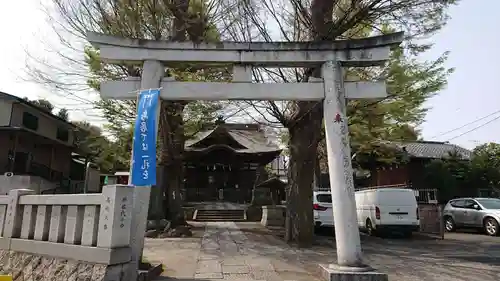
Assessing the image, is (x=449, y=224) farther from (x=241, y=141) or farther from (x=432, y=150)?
(x=241, y=141)

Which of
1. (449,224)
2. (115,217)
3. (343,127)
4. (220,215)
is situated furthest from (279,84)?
(220,215)

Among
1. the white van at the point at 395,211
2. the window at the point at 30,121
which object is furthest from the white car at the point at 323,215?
the window at the point at 30,121

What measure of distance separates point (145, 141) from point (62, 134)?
22476mm

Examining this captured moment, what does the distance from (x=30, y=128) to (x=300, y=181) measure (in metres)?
18.8

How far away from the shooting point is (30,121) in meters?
22.2

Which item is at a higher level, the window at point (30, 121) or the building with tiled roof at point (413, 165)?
the window at point (30, 121)

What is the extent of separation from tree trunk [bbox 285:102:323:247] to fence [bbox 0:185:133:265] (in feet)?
A: 20.7

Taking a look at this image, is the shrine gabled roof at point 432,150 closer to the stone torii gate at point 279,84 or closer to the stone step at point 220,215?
the stone step at point 220,215

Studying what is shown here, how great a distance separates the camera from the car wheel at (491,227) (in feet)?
51.1

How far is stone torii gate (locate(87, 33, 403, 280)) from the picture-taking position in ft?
23.4

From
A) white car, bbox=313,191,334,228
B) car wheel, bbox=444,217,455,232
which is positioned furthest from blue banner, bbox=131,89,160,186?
car wheel, bbox=444,217,455,232

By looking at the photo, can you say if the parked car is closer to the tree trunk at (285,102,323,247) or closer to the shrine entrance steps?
the tree trunk at (285,102,323,247)

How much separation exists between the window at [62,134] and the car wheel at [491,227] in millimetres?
26161

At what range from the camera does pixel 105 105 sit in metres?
13.2
